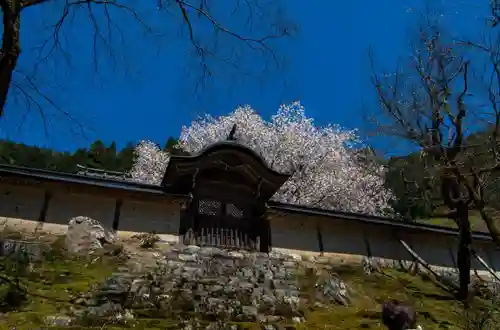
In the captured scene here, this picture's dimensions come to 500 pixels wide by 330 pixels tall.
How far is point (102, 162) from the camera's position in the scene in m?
45.2

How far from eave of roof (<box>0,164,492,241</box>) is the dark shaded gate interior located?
57 cm

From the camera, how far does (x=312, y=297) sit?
12.4 meters

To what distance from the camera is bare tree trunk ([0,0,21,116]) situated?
19.6 feet

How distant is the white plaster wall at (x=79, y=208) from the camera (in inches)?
560

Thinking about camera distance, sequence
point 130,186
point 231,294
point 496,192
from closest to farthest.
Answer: point 231,294 → point 496,192 → point 130,186

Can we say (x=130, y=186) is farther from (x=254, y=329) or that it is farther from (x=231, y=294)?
(x=254, y=329)

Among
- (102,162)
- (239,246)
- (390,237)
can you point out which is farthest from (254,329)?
(102,162)

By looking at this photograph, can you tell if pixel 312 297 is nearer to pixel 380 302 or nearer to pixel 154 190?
pixel 380 302

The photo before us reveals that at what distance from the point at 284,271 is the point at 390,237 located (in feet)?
19.4

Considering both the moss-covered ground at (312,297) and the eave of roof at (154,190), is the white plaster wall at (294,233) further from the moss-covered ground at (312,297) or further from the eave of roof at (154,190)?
the moss-covered ground at (312,297)

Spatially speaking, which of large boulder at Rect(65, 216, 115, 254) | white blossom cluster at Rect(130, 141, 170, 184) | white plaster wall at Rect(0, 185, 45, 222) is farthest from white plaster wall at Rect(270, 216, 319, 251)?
white blossom cluster at Rect(130, 141, 170, 184)

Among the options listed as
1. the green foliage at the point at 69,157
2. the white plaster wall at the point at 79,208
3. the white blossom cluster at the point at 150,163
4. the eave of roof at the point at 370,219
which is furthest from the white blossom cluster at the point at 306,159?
the white plaster wall at the point at 79,208

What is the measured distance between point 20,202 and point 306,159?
65.8 ft

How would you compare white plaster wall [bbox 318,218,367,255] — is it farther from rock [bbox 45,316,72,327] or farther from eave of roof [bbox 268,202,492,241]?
rock [bbox 45,316,72,327]
